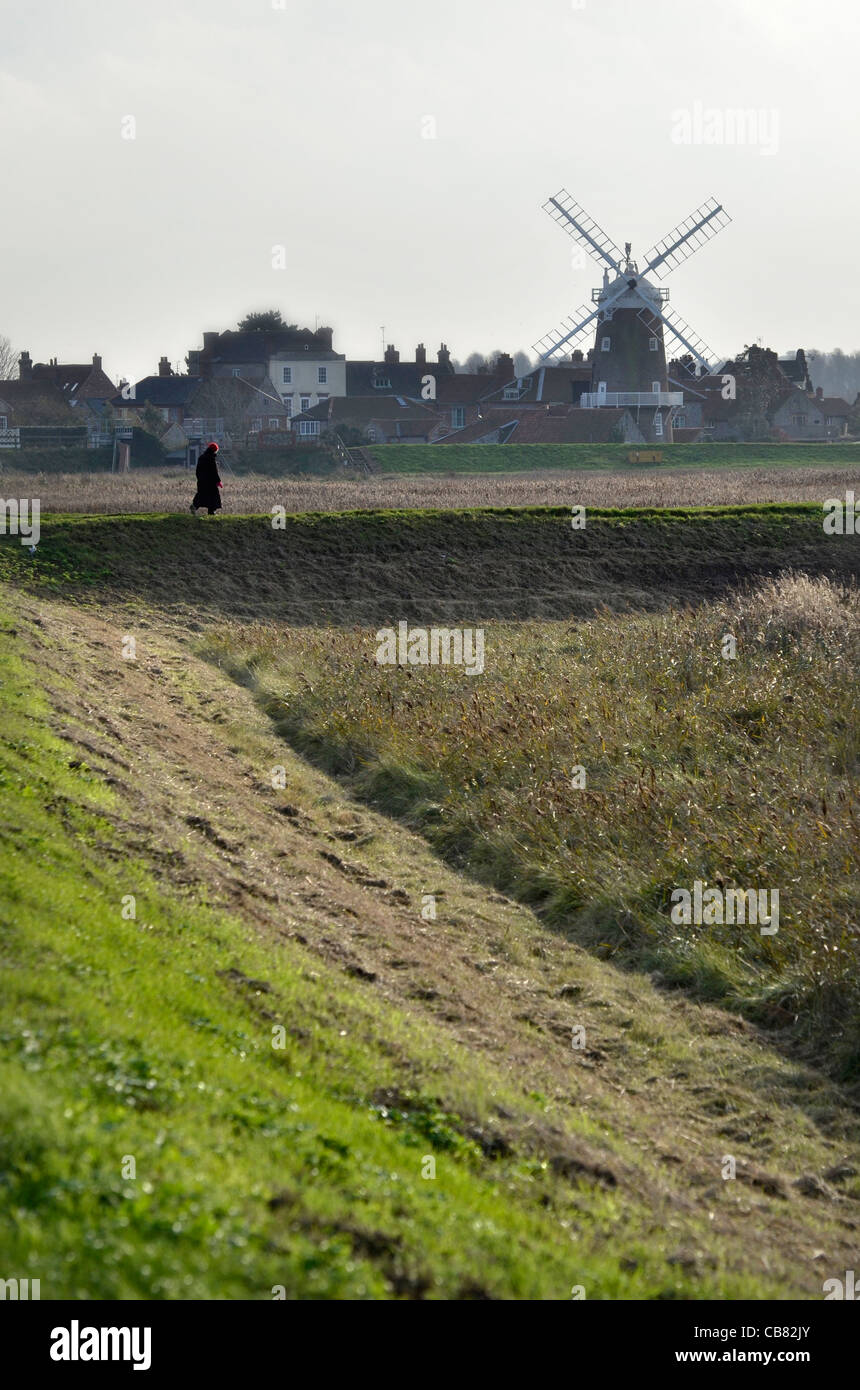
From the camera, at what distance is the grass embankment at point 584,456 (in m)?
72.5

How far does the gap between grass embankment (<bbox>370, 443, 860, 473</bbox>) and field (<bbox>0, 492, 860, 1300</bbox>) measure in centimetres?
5212

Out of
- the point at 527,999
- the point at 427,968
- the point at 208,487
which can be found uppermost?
the point at 208,487

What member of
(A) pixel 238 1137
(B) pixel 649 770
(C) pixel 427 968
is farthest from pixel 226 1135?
(B) pixel 649 770

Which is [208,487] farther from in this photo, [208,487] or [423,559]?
[423,559]

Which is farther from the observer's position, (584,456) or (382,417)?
(382,417)

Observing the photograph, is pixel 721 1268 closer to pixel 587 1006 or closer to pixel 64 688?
pixel 587 1006

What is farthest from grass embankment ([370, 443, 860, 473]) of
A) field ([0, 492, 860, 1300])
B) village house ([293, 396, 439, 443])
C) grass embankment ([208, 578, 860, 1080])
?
field ([0, 492, 860, 1300])

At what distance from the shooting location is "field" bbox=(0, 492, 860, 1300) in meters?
4.88

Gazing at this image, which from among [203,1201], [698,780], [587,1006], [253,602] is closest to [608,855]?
[698,780]

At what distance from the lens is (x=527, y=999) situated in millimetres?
9070

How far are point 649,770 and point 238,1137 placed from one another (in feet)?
28.7

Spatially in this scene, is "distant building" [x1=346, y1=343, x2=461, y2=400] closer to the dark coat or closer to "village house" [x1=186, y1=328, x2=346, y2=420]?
"village house" [x1=186, y1=328, x2=346, y2=420]

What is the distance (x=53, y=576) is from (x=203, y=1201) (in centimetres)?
2239

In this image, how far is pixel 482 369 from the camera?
108 m
